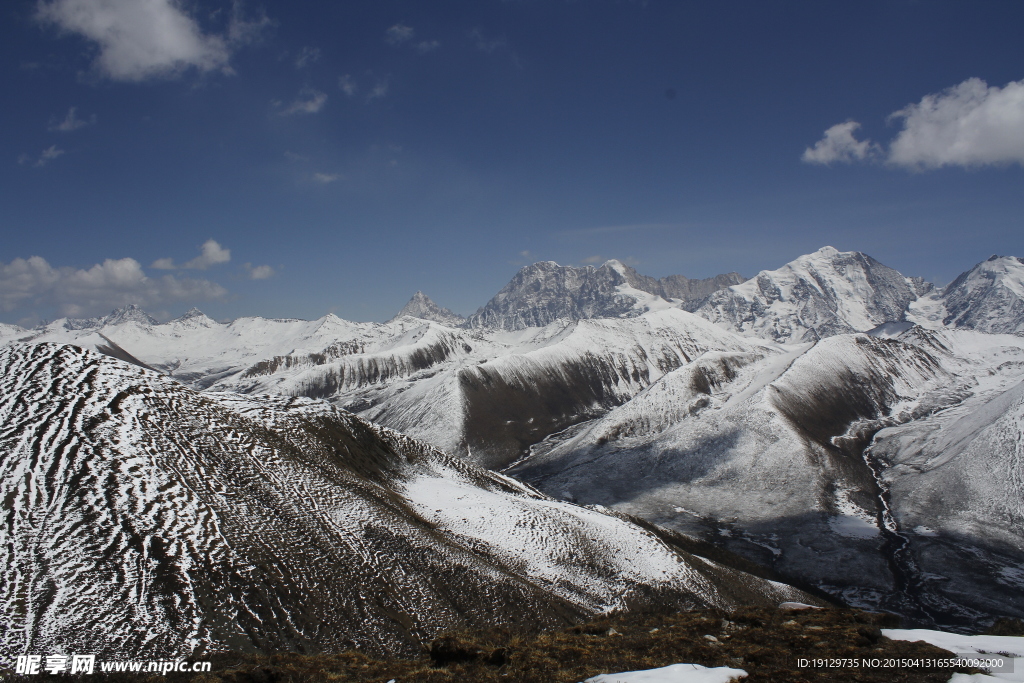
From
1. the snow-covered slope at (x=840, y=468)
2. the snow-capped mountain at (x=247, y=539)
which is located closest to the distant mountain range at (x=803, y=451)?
the snow-covered slope at (x=840, y=468)

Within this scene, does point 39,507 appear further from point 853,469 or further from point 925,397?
point 925,397

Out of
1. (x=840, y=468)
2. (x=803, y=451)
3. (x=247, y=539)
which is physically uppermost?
→ (x=247, y=539)

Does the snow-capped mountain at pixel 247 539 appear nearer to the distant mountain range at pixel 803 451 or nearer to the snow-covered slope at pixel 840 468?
the distant mountain range at pixel 803 451

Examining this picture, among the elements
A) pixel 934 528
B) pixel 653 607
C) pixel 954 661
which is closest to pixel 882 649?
pixel 954 661

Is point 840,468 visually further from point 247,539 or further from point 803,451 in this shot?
point 247,539

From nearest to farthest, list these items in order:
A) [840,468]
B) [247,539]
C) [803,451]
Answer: [247,539] → [840,468] → [803,451]

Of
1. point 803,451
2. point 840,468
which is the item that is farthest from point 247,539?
point 840,468

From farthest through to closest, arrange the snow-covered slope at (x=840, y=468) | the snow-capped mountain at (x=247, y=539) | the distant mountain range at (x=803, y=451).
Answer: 1. the snow-covered slope at (x=840, y=468)
2. the distant mountain range at (x=803, y=451)
3. the snow-capped mountain at (x=247, y=539)
